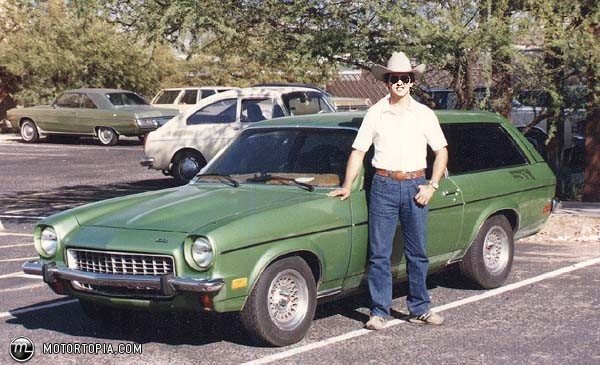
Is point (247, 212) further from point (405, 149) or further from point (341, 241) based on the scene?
point (405, 149)

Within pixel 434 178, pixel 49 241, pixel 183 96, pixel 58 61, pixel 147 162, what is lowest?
pixel 147 162

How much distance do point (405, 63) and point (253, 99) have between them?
9974 mm

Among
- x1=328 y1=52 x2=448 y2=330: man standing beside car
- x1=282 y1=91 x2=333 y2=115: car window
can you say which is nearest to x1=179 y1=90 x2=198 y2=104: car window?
x1=282 y1=91 x2=333 y2=115: car window

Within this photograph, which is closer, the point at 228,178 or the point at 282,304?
the point at 282,304

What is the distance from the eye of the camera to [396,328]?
722cm

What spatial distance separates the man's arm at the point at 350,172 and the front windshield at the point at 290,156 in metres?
0.23

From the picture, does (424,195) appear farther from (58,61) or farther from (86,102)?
(58,61)

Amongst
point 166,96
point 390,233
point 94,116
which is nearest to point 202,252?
point 390,233

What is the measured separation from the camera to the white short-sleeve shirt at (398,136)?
7047 mm

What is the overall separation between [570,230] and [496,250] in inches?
140

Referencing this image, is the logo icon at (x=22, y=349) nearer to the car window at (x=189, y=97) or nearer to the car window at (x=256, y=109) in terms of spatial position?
the car window at (x=256, y=109)

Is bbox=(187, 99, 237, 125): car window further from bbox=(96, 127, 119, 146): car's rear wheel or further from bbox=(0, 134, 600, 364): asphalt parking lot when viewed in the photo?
bbox=(96, 127, 119, 146): car's rear wheel

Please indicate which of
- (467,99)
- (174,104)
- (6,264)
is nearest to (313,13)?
(467,99)

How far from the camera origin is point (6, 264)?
33.2ft
